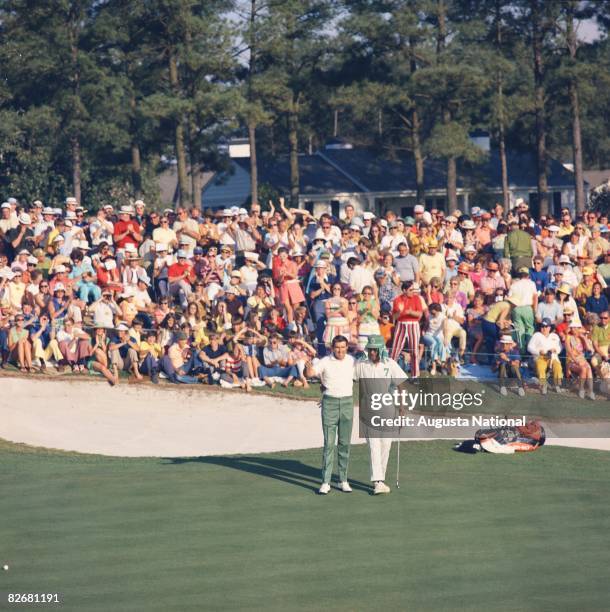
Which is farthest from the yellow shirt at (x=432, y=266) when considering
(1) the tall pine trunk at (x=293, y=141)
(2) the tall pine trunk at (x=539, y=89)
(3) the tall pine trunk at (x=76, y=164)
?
(1) the tall pine trunk at (x=293, y=141)

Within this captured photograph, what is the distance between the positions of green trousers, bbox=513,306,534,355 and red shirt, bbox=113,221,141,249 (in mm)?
7980

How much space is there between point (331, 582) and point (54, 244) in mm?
14936

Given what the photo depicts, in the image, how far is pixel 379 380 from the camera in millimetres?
16125

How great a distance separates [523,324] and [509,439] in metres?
4.08

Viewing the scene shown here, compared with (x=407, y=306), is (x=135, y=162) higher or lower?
higher

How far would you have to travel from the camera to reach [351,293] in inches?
928

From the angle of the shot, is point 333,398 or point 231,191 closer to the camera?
point 333,398

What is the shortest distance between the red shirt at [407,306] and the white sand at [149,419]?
2.09 metres

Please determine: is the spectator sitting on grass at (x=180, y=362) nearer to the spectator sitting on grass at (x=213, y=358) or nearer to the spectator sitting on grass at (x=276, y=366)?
the spectator sitting on grass at (x=213, y=358)

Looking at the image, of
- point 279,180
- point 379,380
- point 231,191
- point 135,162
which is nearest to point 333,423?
point 379,380

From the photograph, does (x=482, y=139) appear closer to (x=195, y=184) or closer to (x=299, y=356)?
(x=195, y=184)

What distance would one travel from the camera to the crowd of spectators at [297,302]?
22.5m

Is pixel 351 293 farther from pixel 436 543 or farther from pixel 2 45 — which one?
pixel 2 45

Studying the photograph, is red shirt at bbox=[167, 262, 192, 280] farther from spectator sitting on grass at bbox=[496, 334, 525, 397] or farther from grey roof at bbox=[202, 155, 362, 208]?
grey roof at bbox=[202, 155, 362, 208]
